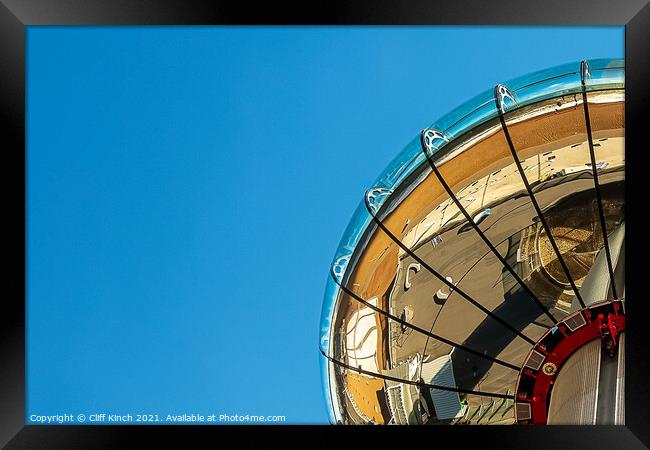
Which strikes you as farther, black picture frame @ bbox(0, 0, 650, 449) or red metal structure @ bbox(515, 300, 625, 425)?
red metal structure @ bbox(515, 300, 625, 425)

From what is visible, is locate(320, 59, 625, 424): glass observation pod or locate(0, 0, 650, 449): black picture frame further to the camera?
locate(320, 59, 625, 424): glass observation pod

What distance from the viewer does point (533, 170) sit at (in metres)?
2.76

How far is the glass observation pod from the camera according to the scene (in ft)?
8.31

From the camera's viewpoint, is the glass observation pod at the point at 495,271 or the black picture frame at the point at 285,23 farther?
the glass observation pod at the point at 495,271

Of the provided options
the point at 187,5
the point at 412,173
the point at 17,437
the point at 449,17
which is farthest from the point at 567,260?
the point at 17,437

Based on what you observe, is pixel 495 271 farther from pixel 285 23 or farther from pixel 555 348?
pixel 285 23

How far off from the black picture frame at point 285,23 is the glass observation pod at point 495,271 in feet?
0.30

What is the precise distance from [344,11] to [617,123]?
1.64m

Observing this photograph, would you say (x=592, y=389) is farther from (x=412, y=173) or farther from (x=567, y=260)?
(x=412, y=173)

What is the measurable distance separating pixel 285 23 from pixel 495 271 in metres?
1.89

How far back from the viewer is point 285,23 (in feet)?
7.93

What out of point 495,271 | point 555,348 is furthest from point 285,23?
point 555,348

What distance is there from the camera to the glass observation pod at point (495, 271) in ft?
8.31

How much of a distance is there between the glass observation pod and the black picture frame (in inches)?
3.6
